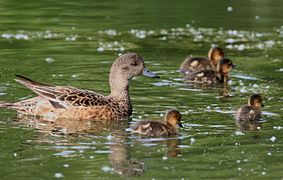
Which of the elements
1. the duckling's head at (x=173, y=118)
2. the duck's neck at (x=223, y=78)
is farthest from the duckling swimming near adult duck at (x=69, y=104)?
the duck's neck at (x=223, y=78)

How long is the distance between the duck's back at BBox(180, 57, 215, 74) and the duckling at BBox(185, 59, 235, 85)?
245 millimetres

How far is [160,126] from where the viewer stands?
988 cm

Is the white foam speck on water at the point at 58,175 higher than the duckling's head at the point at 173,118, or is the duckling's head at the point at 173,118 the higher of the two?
the duckling's head at the point at 173,118

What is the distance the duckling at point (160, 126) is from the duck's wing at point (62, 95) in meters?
1.00

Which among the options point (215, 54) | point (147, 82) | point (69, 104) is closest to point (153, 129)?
point (69, 104)

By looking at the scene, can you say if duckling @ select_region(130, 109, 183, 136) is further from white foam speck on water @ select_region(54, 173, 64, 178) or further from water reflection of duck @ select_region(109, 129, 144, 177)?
white foam speck on water @ select_region(54, 173, 64, 178)

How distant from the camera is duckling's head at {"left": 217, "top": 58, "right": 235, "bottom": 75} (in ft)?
43.1

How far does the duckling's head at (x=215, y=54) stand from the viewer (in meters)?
14.1

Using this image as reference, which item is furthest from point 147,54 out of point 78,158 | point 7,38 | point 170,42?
point 78,158

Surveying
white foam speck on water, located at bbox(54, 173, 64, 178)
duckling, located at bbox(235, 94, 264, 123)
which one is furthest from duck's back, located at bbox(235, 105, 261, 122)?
white foam speck on water, located at bbox(54, 173, 64, 178)

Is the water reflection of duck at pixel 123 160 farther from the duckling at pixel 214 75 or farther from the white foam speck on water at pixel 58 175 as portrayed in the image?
the duckling at pixel 214 75

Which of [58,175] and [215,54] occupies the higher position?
[215,54]

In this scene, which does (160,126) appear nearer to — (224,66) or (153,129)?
(153,129)

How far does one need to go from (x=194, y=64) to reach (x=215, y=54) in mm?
659
